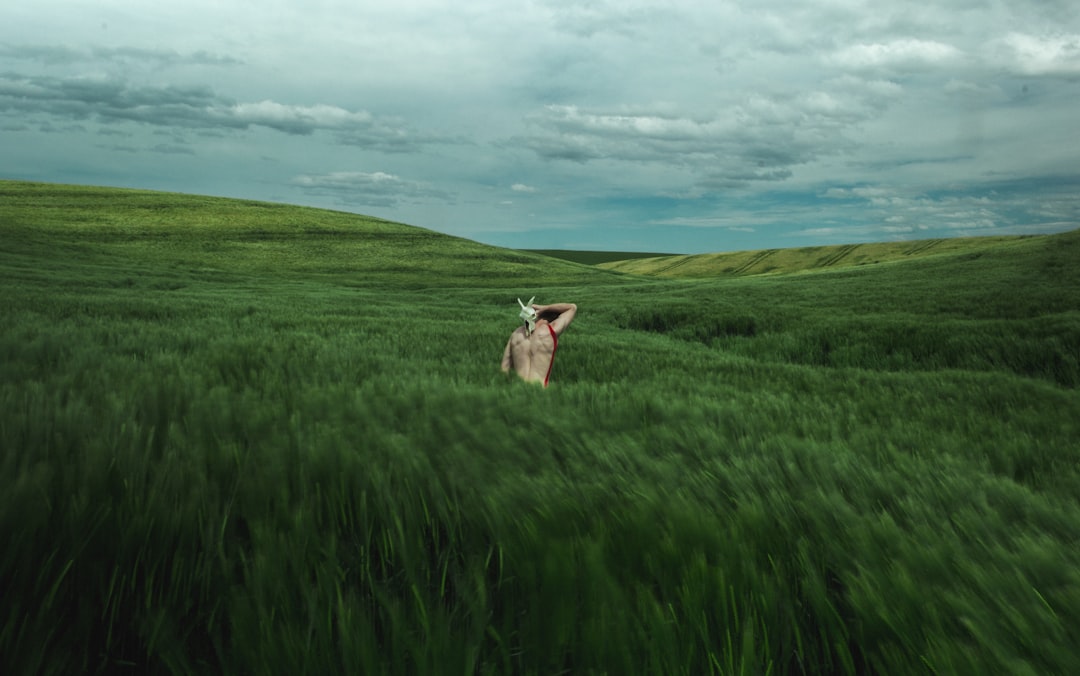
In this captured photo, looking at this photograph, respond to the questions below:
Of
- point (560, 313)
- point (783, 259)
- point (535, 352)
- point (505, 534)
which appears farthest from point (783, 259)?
point (505, 534)

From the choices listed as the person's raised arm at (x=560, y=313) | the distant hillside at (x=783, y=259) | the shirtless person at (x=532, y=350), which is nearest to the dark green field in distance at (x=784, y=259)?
the distant hillside at (x=783, y=259)

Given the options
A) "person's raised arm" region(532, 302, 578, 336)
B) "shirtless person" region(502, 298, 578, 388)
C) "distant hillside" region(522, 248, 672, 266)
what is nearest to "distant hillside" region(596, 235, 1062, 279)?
"distant hillside" region(522, 248, 672, 266)

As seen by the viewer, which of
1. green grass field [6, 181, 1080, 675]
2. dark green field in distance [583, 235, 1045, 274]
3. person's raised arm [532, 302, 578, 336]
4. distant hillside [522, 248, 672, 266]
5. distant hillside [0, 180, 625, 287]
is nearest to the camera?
green grass field [6, 181, 1080, 675]

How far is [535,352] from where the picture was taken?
4.83 metres

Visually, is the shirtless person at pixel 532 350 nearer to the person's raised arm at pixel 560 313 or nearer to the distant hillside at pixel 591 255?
the person's raised arm at pixel 560 313

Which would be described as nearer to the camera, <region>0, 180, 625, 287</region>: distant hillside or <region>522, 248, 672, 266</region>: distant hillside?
<region>0, 180, 625, 287</region>: distant hillside

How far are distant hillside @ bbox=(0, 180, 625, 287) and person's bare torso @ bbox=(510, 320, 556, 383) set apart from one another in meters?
34.0

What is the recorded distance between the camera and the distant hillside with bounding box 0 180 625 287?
1682 inches

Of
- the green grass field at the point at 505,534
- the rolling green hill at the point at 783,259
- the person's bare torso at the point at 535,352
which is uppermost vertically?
the rolling green hill at the point at 783,259

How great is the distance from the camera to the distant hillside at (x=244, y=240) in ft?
140

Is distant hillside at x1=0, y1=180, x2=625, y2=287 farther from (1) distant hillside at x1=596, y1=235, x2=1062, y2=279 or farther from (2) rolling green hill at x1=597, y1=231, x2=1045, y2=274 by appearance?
(2) rolling green hill at x1=597, y1=231, x2=1045, y2=274

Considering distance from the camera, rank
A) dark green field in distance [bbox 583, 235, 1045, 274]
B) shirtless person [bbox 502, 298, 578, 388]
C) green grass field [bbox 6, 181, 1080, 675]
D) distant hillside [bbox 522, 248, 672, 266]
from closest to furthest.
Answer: green grass field [bbox 6, 181, 1080, 675] → shirtless person [bbox 502, 298, 578, 388] → dark green field in distance [bbox 583, 235, 1045, 274] → distant hillside [bbox 522, 248, 672, 266]

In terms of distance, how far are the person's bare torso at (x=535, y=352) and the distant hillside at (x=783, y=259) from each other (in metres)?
90.7

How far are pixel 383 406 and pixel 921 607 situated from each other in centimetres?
172
